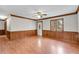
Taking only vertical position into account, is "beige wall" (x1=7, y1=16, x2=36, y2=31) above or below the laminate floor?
above

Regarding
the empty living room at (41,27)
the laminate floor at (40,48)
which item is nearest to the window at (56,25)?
the empty living room at (41,27)

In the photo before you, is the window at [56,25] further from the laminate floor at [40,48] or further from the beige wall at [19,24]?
the beige wall at [19,24]

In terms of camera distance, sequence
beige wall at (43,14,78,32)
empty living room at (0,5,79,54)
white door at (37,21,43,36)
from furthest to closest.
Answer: white door at (37,21,43,36)
beige wall at (43,14,78,32)
empty living room at (0,5,79,54)

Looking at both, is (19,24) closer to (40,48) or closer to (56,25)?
(56,25)

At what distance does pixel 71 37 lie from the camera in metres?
6.92

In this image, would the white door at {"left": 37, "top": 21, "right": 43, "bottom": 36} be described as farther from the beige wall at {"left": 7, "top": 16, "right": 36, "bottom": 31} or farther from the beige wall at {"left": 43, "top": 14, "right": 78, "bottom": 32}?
the beige wall at {"left": 43, "top": 14, "right": 78, "bottom": 32}

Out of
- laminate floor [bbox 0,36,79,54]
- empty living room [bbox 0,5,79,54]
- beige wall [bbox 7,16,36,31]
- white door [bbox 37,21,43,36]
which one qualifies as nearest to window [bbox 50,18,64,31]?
empty living room [bbox 0,5,79,54]

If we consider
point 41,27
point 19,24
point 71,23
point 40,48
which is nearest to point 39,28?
point 41,27

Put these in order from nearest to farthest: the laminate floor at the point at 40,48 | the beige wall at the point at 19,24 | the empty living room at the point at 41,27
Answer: the laminate floor at the point at 40,48 < the empty living room at the point at 41,27 < the beige wall at the point at 19,24

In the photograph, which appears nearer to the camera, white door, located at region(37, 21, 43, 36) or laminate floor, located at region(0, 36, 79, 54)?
laminate floor, located at region(0, 36, 79, 54)
